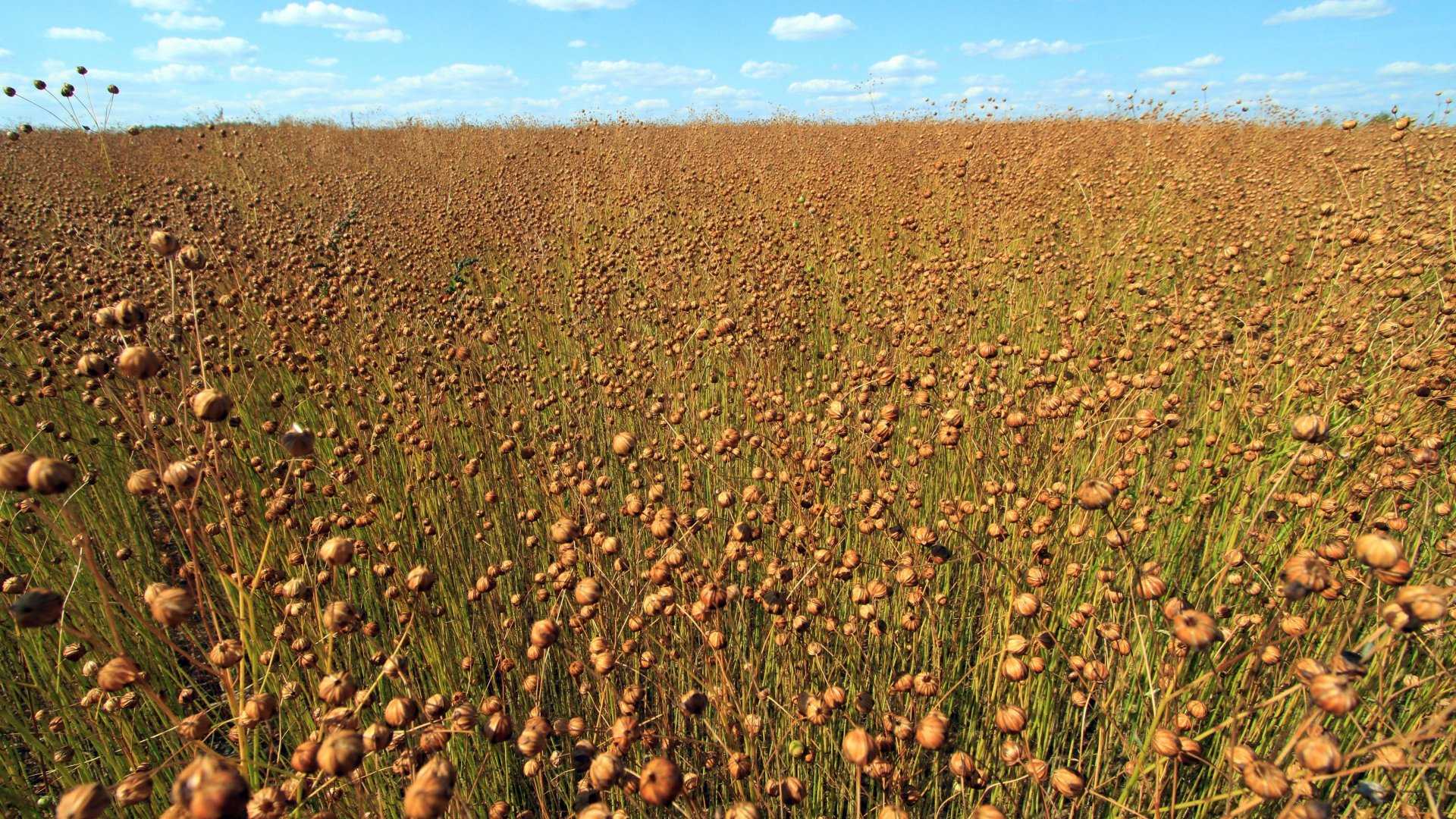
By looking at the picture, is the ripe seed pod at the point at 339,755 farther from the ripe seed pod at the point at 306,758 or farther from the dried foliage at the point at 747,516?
the ripe seed pod at the point at 306,758

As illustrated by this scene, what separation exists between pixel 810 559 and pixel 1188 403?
6.77ft

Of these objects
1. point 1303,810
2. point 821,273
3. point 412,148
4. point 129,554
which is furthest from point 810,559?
point 412,148

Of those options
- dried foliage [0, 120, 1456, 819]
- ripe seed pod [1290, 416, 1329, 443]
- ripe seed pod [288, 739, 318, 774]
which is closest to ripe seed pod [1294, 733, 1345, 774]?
dried foliage [0, 120, 1456, 819]

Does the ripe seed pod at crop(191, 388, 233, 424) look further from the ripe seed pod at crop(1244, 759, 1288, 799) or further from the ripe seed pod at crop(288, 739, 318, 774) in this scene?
the ripe seed pod at crop(1244, 759, 1288, 799)

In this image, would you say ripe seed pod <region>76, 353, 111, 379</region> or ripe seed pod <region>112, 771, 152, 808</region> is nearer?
ripe seed pod <region>112, 771, 152, 808</region>

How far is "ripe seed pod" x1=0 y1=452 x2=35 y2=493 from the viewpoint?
861mm

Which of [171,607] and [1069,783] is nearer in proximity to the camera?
[171,607]

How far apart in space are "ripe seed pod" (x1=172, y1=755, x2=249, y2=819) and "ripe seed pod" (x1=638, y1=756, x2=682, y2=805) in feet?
1.45

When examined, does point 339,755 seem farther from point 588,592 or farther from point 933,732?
point 933,732

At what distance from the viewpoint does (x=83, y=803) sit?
2.37 ft

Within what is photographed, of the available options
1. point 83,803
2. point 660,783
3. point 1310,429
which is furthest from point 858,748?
point 1310,429

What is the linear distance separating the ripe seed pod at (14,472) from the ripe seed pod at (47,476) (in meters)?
0.01

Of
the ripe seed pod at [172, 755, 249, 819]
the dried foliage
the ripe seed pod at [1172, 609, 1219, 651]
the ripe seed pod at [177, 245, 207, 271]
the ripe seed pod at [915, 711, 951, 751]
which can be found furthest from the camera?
the ripe seed pod at [177, 245, 207, 271]

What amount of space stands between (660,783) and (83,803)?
0.63m
